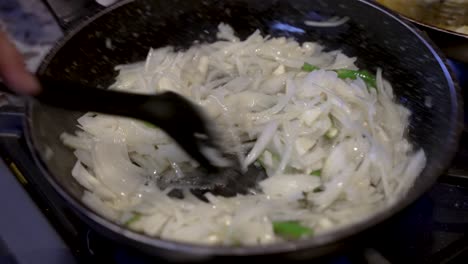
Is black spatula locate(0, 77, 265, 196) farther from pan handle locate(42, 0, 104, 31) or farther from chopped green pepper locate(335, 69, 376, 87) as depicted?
pan handle locate(42, 0, 104, 31)

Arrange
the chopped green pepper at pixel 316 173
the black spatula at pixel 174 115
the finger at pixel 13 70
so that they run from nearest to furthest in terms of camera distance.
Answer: the finger at pixel 13 70 < the black spatula at pixel 174 115 < the chopped green pepper at pixel 316 173

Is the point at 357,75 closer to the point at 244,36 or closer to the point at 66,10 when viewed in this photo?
Answer: the point at 244,36

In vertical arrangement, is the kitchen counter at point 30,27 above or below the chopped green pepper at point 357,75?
below

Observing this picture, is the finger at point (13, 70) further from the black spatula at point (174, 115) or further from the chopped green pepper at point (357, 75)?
the chopped green pepper at point (357, 75)

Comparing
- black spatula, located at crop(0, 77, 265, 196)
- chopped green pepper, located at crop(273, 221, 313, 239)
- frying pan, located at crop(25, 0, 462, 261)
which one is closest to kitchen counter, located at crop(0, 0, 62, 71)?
frying pan, located at crop(25, 0, 462, 261)

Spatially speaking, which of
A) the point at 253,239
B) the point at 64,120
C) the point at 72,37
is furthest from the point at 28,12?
the point at 253,239

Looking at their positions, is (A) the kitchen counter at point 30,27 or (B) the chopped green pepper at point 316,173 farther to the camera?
(A) the kitchen counter at point 30,27

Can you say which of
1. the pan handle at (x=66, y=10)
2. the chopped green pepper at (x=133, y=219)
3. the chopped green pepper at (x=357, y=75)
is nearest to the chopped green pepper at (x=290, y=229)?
the chopped green pepper at (x=133, y=219)
